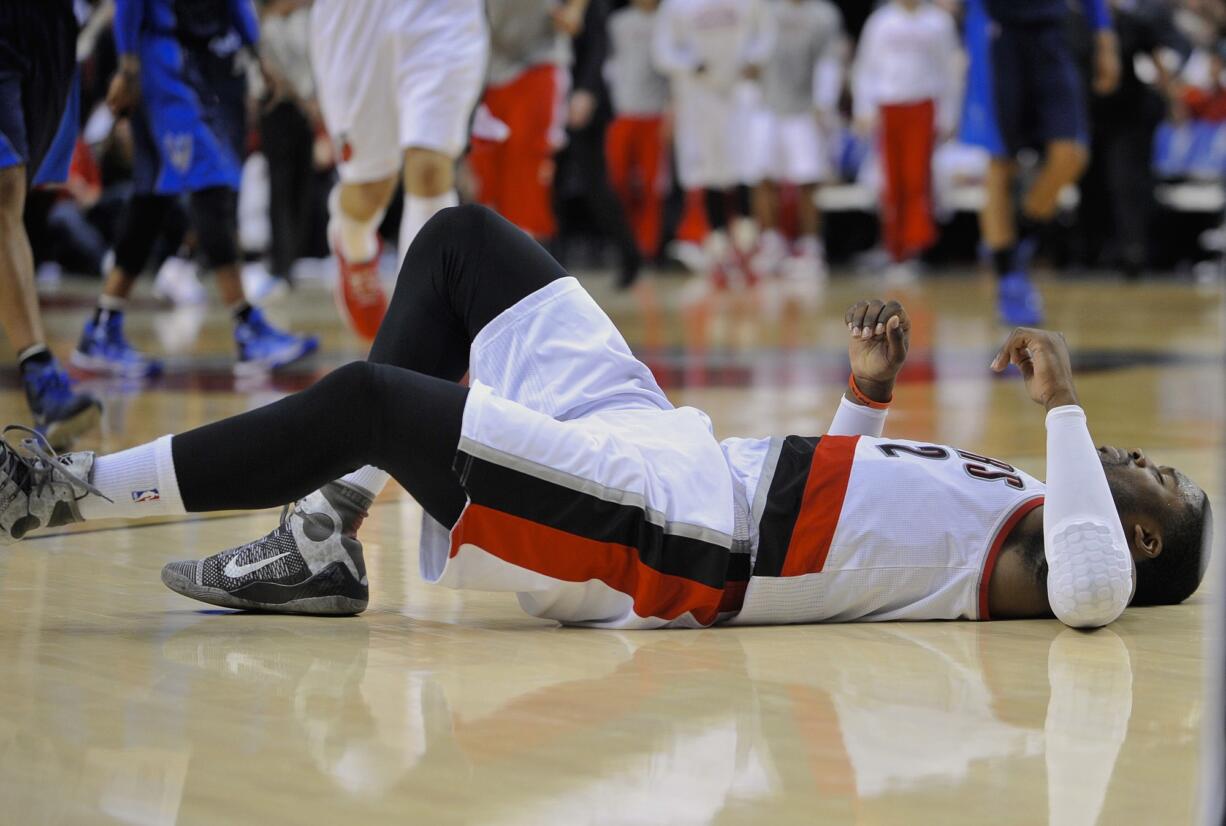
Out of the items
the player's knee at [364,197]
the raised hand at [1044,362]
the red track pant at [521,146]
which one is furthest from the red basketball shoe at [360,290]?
the raised hand at [1044,362]

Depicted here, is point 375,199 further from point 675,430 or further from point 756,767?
point 756,767

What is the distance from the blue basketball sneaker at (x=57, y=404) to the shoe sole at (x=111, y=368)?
5.08 ft

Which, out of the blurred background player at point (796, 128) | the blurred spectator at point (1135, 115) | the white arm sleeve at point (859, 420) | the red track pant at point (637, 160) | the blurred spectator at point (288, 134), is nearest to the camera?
the white arm sleeve at point (859, 420)

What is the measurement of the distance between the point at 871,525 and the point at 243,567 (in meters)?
0.85

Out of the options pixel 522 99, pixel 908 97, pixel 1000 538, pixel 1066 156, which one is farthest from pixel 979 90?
pixel 1000 538

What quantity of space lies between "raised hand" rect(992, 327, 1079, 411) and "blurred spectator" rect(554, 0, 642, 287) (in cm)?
711

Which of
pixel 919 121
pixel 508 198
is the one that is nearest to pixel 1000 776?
pixel 508 198

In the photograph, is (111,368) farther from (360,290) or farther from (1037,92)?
(1037,92)

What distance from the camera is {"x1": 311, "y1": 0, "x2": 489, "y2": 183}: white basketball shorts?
178 inches

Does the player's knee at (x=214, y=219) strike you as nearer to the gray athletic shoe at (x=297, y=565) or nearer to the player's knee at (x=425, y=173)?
the player's knee at (x=425, y=173)

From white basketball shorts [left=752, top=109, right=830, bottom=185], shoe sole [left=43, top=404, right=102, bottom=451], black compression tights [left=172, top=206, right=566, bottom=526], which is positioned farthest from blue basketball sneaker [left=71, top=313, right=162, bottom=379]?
white basketball shorts [left=752, top=109, right=830, bottom=185]

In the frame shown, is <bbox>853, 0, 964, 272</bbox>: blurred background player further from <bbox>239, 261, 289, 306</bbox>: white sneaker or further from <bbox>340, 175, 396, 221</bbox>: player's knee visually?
<bbox>340, 175, 396, 221</bbox>: player's knee

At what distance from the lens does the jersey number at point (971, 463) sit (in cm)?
230

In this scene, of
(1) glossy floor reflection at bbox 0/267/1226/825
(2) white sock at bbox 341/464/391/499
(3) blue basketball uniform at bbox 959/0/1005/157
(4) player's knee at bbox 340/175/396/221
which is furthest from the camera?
(3) blue basketball uniform at bbox 959/0/1005/157
